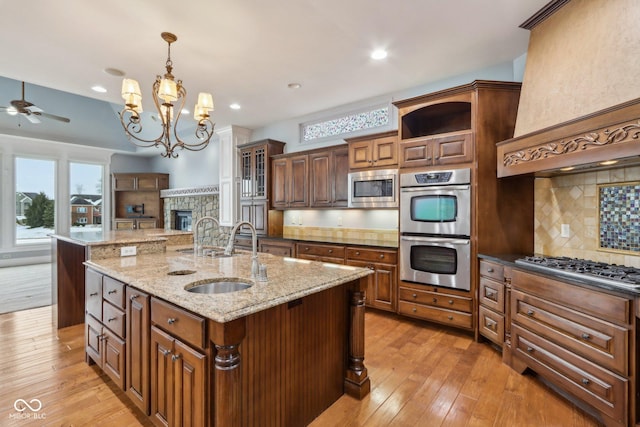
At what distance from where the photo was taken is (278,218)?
560 centimetres

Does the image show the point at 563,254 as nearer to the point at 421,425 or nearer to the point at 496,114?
the point at 496,114

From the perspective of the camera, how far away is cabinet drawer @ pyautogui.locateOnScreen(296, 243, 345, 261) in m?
4.07

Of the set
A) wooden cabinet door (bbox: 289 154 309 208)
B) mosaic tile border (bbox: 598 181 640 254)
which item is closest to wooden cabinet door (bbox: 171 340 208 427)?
mosaic tile border (bbox: 598 181 640 254)

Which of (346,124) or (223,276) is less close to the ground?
(346,124)

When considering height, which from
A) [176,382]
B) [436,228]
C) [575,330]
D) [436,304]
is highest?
[436,228]

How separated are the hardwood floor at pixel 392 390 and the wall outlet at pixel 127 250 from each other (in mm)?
966

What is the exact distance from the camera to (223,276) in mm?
1931

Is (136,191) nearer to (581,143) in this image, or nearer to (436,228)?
(436,228)

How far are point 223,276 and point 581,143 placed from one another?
102 inches

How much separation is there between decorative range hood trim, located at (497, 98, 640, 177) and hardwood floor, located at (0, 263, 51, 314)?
612 centimetres

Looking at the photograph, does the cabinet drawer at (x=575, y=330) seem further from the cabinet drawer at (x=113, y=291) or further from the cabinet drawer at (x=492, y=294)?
the cabinet drawer at (x=113, y=291)

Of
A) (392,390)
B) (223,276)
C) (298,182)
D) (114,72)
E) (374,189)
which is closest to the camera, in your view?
(223,276)

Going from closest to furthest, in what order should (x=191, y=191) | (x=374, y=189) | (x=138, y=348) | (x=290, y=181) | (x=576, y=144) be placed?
(x=138, y=348), (x=576, y=144), (x=374, y=189), (x=290, y=181), (x=191, y=191)

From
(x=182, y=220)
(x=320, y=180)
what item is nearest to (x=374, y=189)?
(x=320, y=180)
